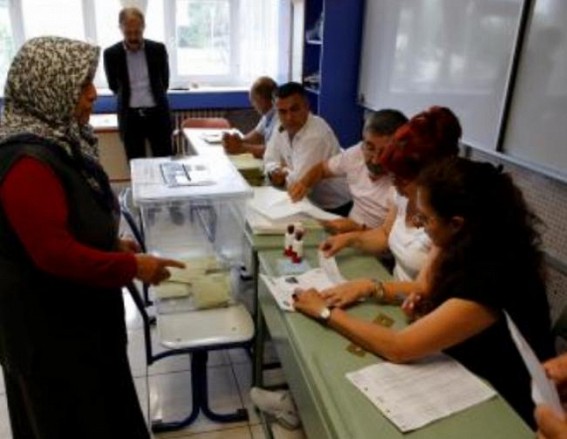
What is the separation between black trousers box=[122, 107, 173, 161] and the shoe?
9.01 feet

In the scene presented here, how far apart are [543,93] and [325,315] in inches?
Result: 50.9

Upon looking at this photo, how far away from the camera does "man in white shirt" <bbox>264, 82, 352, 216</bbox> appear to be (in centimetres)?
242

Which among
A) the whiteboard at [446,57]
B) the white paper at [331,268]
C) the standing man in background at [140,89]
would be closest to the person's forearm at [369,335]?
the white paper at [331,268]

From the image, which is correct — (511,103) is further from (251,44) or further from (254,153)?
(251,44)

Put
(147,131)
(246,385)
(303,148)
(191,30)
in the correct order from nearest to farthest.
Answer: (246,385) < (303,148) < (147,131) < (191,30)

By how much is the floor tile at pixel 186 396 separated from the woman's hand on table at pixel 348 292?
2.79ft

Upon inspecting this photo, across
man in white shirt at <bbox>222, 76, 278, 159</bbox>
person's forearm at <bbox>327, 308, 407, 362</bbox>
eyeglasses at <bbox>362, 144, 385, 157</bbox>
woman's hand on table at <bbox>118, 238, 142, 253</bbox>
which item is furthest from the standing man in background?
person's forearm at <bbox>327, 308, 407, 362</bbox>

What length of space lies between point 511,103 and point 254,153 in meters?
1.60

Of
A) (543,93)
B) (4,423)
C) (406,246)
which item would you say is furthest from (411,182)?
(4,423)

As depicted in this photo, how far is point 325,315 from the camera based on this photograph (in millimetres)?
1316

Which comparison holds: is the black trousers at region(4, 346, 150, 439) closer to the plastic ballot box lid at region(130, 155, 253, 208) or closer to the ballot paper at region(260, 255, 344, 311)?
the ballot paper at region(260, 255, 344, 311)

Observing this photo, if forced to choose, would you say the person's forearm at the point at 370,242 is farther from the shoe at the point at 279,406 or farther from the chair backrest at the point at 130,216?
the chair backrest at the point at 130,216

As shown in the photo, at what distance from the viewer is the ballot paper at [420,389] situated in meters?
1.01

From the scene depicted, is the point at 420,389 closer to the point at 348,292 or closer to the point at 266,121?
the point at 348,292
